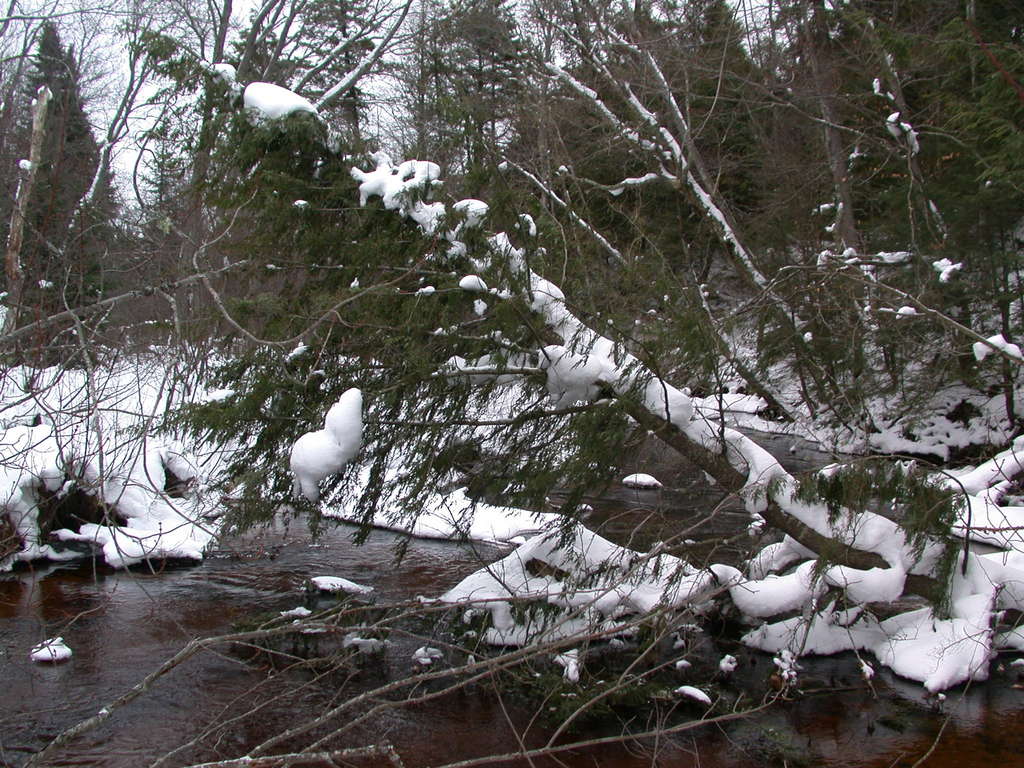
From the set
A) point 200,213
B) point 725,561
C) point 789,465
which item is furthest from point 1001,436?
point 200,213

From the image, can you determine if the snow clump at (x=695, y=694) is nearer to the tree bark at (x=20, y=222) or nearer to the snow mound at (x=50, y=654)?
the snow mound at (x=50, y=654)

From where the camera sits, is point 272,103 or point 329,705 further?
point 272,103

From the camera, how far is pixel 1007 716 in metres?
5.00

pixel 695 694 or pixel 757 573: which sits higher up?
pixel 757 573

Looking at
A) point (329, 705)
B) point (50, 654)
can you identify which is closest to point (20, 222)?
point (50, 654)

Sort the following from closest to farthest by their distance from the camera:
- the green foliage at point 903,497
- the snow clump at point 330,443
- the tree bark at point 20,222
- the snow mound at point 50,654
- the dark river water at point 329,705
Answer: the dark river water at point 329,705 → the snow clump at point 330,443 → the green foliage at point 903,497 → the snow mound at point 50,654 → the tree bark at point 20,222

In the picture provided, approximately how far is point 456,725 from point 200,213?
26.7 ft

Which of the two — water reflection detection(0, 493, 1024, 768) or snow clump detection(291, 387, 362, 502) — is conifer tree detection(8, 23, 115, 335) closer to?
snow clump detection(291, 387, 362, 502)

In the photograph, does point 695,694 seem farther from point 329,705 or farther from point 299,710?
point 299,710

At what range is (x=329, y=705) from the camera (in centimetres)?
495

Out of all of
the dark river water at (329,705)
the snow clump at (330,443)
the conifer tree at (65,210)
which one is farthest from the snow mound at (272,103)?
the dark river water at (329,705)

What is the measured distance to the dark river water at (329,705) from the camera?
461 centimetres

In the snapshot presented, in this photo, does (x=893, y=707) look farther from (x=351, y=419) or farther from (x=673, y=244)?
(x=673, y=244)

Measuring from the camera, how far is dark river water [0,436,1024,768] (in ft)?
15.1
